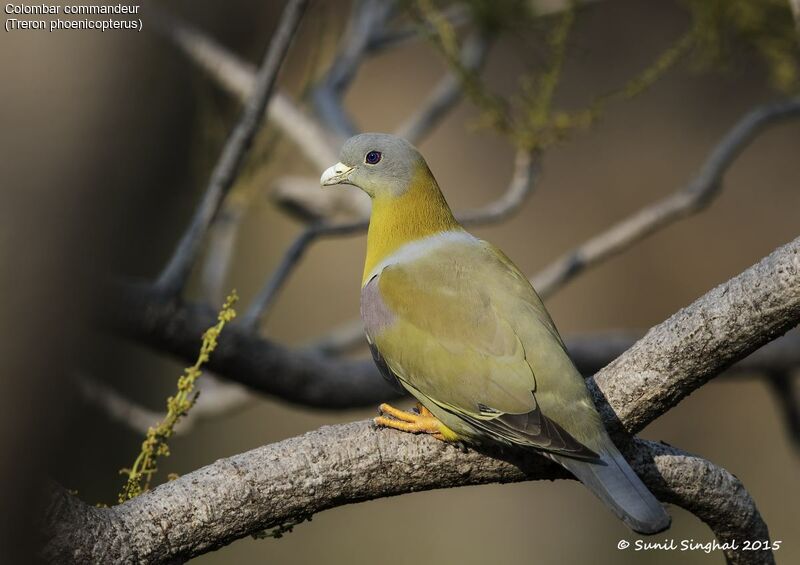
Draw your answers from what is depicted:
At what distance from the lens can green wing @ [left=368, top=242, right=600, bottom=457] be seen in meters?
2.22

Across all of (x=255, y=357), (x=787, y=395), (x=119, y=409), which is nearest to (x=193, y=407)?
(x=119, y=409)

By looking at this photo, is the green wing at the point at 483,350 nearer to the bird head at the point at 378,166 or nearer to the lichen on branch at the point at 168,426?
the bird head at the point at 378,166

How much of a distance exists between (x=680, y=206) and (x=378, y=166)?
161cm

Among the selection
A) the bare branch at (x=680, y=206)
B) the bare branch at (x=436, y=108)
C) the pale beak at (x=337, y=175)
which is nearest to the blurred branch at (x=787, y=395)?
the bare branch at (x=680, y=206)

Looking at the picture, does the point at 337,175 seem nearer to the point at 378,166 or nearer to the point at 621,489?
the point at 378,166

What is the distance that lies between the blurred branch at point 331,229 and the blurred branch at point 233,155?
1.29 ft

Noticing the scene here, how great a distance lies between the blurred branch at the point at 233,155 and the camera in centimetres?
308

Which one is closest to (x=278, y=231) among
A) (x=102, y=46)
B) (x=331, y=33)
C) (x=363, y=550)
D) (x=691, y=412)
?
(x=331, y=33)

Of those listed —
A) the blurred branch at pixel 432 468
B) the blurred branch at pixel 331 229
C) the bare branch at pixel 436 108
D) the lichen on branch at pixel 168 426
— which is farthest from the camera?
the bare branch at pixel 436 108

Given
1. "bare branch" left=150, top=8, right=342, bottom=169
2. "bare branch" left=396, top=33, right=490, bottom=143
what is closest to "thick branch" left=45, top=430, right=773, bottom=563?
"bare branch" left=150, top=8, right=342, bottom=169

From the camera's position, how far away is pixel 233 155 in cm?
307

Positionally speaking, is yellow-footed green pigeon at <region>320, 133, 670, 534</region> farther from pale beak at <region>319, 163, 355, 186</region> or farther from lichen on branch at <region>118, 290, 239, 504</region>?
lichen on branch at <region>118, 290, 239, 504</region>

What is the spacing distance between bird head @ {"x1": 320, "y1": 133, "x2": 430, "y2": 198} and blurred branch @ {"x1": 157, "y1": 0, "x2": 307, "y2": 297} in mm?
285

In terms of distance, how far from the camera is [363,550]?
624 cm
